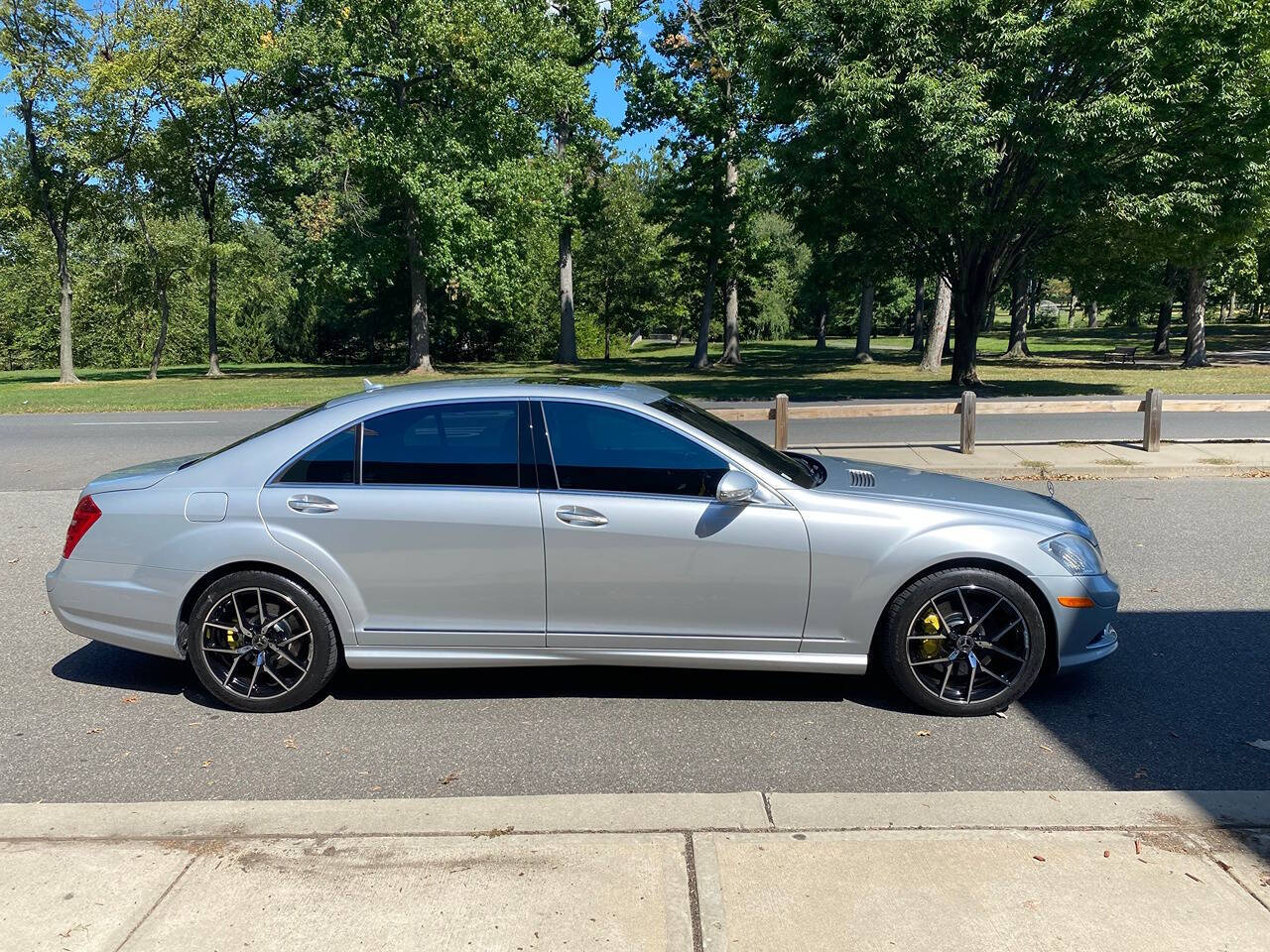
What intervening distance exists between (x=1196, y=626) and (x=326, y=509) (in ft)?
16.2

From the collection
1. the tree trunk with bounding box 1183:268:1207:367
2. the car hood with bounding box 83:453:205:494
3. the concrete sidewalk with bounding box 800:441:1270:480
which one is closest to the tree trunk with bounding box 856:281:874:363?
the tree trunk with bounding box 1183:268:1207:367

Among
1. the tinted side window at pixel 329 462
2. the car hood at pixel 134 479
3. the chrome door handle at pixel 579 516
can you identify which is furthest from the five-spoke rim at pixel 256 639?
the chrome door handle at pixel 579 516

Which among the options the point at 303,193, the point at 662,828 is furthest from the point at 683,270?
the point at 662,828

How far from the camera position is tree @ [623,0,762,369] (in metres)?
32.0

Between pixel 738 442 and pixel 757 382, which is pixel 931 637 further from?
pixel 757 382

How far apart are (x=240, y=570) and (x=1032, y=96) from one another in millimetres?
18666

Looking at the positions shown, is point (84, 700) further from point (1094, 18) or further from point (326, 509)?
point (1094, 18)

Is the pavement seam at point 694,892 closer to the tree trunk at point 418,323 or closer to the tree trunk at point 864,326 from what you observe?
the tree trunk at point 418,323

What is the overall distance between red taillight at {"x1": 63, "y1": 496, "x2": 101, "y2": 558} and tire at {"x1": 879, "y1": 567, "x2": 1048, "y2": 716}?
379 cm

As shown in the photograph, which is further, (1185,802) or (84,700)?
(84,700)

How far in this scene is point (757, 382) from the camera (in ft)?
88.8

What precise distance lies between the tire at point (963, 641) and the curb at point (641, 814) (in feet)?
2.61

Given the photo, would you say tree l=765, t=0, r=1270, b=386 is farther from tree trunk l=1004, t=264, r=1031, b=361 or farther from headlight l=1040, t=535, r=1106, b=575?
tree trunk l=1004, t=264, r=1031, b=361

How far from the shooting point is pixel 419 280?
3412 centimetres
